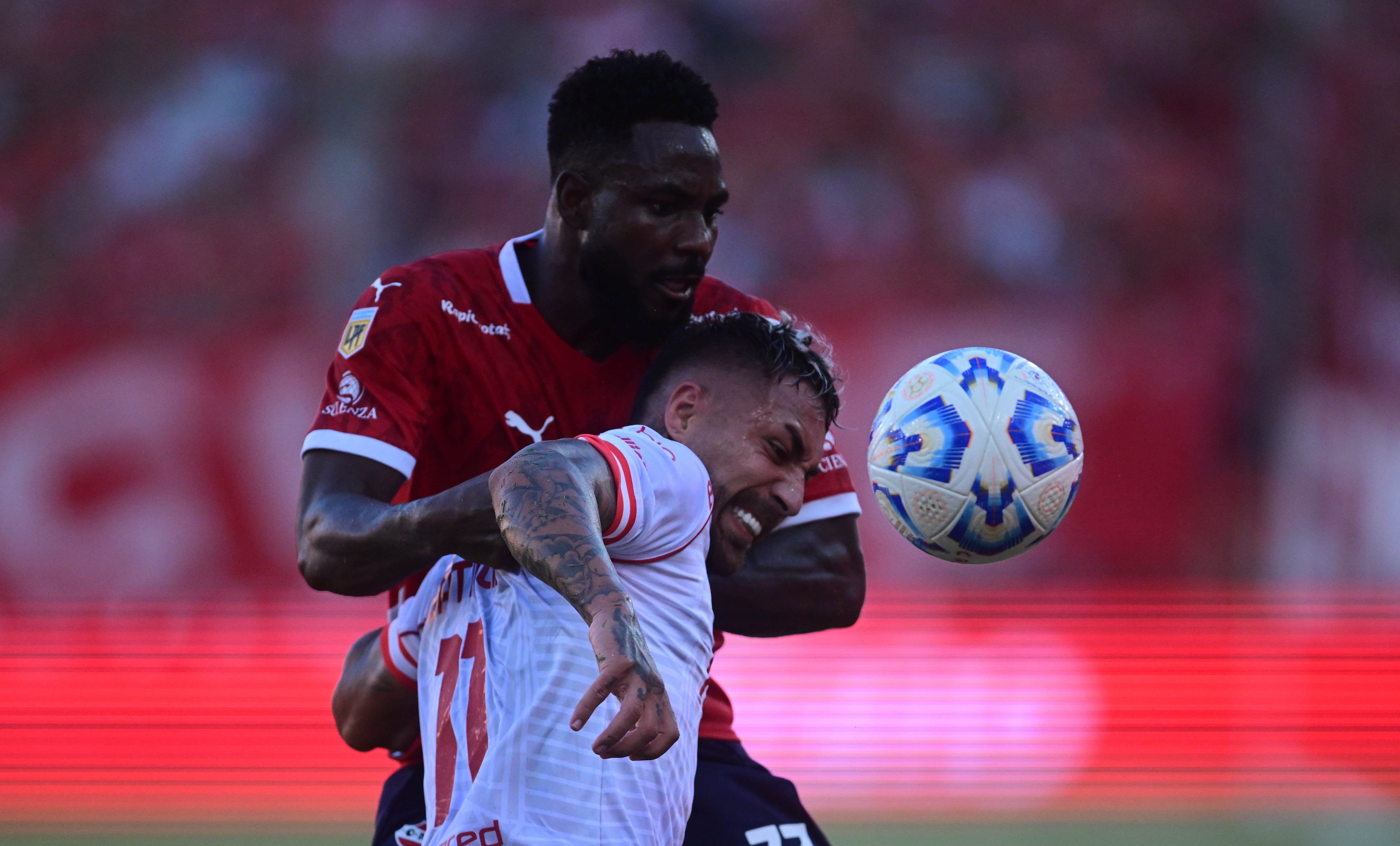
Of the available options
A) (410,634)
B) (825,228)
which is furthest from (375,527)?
(825,228)

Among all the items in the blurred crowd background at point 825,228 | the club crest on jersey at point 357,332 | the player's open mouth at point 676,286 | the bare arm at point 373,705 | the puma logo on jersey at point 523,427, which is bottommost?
the bare arm at point 373,705

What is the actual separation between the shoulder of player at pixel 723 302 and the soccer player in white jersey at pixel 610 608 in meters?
0.52

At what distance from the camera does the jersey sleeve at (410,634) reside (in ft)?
7.80

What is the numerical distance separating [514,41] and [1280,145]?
5162 millimetres

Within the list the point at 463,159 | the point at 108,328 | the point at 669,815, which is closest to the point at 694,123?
the point at 669,815

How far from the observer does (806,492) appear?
2842 millimetres

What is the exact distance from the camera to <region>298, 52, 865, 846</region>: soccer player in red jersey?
2.58 m

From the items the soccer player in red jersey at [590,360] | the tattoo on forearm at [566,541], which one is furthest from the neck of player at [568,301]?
the tattoo on forearm at [566,541]

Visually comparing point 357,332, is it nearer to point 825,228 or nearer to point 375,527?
point 375,527

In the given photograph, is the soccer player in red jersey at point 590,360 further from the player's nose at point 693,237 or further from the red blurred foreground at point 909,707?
the red blurred foreground at point 909,707

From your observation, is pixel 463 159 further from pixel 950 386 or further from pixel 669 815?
pixel 669 815

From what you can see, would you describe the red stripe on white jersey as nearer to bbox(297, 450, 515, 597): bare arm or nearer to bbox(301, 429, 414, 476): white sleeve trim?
bbox(297, 450, 515, 597): bare arm

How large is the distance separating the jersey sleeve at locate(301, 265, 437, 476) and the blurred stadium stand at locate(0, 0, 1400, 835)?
2.98 metres

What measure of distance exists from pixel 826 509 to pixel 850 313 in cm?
562
